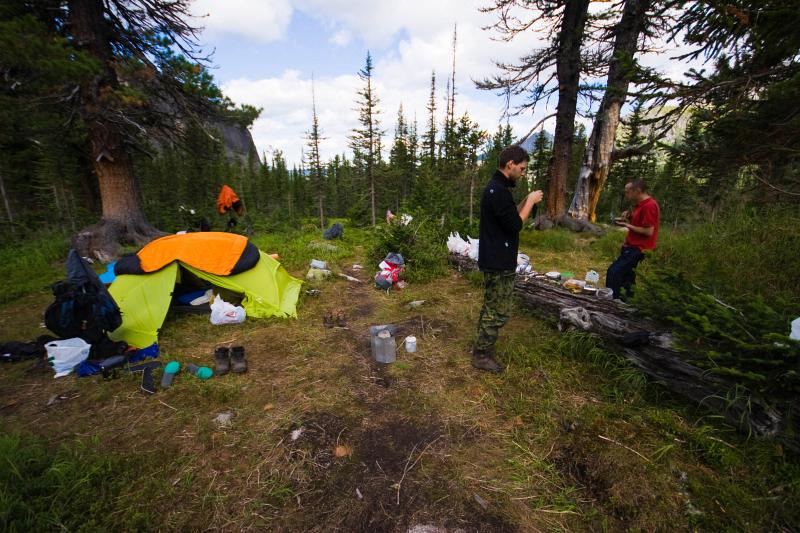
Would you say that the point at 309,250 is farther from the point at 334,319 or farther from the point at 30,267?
the point at 30,267

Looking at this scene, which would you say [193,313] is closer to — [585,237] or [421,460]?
[421,460]

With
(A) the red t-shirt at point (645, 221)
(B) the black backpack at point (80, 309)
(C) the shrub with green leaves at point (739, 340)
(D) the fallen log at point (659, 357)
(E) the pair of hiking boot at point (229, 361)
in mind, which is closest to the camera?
(C) the shrub with green leaves at point (739, 340)

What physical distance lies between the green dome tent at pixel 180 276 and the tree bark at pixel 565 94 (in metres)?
9.53

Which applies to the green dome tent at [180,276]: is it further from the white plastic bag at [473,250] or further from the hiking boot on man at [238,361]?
the white plastic bag at [473,250]

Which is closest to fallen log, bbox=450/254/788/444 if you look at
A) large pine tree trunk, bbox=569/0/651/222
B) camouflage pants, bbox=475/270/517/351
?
camouflage pants, bbox=475/270/517/351

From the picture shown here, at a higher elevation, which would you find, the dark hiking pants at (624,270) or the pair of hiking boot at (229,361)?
the dark hiking pants at (624,270)

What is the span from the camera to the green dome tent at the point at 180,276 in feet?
15.2

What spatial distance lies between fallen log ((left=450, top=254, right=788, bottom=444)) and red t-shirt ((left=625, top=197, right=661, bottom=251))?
3.92 ft

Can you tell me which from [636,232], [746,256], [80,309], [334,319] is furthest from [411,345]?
[746,256]

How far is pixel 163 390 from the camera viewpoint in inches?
141

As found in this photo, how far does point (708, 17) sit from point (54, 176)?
2447 centimetres

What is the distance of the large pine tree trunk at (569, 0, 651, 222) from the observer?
28.7 feet

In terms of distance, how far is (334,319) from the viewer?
545 centimetres

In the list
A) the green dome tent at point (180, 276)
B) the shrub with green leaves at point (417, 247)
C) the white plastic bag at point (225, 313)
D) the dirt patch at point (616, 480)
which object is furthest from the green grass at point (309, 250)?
the dirt patch at point (616, 480)
